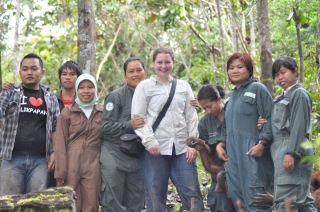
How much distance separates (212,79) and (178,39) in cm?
585

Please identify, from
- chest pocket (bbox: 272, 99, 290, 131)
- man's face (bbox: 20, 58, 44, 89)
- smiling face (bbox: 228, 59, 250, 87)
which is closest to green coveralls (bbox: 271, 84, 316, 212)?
chest pocket (bbox: 272, 99, 290, 131)

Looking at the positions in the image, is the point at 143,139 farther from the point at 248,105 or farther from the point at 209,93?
the point at 248,105

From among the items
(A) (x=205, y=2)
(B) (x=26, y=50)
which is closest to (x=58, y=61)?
(B) (x=26, y=50)

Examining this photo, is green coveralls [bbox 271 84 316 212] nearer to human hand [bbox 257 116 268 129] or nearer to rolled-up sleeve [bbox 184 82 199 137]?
human hand [bbox 257 116 268 129]

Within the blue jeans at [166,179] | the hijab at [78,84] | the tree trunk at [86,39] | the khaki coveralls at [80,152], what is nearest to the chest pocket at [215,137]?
the blue jeans at [166,179]

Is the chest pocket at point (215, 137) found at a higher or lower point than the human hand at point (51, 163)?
higher

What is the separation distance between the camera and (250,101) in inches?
245

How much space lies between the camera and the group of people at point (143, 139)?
6.27 metres

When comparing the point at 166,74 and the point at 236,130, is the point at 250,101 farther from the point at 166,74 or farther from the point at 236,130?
the point at 166,74

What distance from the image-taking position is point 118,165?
6875 mm

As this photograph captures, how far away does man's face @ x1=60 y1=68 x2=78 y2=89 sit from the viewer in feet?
24.0

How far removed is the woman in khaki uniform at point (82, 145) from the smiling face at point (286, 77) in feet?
7.05

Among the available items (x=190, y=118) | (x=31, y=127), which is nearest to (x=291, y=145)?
(x=190, y=118)

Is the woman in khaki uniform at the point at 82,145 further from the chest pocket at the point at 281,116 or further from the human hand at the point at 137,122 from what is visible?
the chest pocket at the point at 281,116
